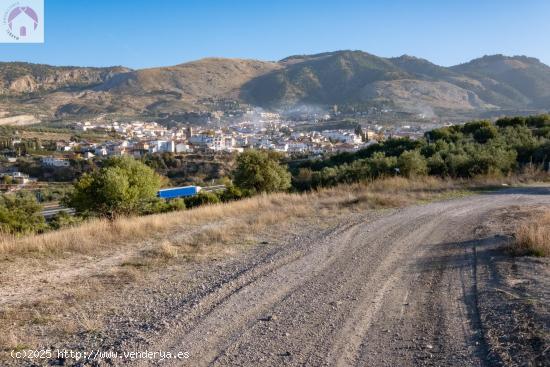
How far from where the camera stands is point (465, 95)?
175 metres

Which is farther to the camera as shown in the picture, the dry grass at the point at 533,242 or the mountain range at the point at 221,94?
the mountain range at the point at 221,94

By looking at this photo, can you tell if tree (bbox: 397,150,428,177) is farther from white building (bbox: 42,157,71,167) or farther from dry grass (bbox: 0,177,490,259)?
white building (bbox: 42,157,71,167)

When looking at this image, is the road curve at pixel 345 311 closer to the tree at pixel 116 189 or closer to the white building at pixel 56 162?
the tree at pixel 116 189

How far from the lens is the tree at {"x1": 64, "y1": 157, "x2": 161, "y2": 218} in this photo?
18016 millimetres

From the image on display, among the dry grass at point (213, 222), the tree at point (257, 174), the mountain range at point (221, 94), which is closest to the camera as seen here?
the dry grass at point (213, 222)

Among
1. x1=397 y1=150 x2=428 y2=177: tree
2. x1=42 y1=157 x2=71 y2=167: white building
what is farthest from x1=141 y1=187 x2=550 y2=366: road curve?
x1=42 y1=157 x2=71 y2=167: white building

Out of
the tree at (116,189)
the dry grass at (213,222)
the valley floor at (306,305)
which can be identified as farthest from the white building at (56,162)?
the valley floor at (306,305)

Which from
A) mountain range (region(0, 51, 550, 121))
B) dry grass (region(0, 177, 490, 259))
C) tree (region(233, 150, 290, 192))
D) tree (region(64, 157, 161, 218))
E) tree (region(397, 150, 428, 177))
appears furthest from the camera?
mountain range (region(0, 51, 550, 121))

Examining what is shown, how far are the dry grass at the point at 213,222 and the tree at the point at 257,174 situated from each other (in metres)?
5.73

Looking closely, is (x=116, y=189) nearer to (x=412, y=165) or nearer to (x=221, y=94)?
(x=412, y=165)

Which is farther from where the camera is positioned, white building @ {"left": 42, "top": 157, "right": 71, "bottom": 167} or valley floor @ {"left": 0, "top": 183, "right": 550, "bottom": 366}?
white building @ {"left": 42, "top": 157, "right": 71, "bottom": 167}

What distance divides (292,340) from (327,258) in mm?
2718

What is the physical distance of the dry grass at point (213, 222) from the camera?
23.6ft

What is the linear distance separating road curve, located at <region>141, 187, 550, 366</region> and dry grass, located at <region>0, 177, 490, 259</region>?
1925 millimetres
